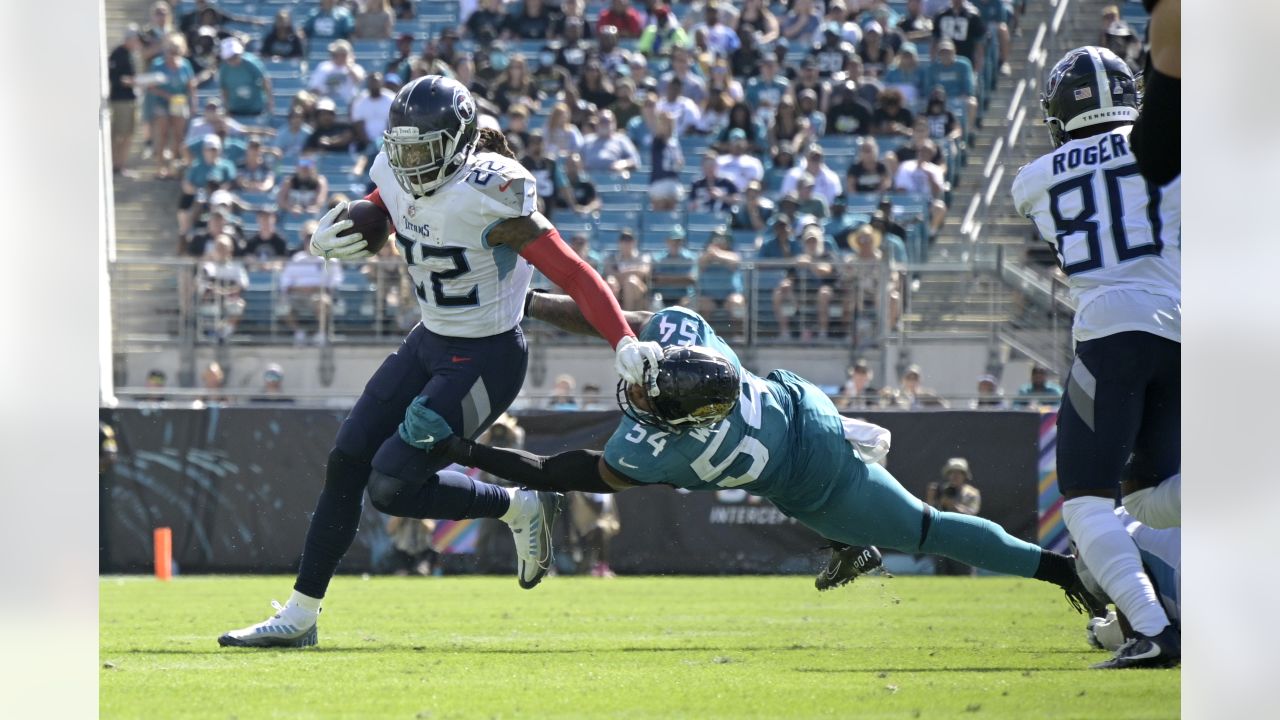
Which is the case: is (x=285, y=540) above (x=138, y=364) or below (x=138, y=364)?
below

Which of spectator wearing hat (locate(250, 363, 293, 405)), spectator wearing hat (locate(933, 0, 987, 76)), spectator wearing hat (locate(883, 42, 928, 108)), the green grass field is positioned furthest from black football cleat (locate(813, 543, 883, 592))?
spectator wearing hat (locate(933, 0, 987, 76))

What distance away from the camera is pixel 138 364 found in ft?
37.7

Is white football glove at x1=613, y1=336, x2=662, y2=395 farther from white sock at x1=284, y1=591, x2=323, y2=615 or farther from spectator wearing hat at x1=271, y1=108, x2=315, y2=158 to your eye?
spectator wearing hat at x1=271, y1=108, x2=315, y2=158

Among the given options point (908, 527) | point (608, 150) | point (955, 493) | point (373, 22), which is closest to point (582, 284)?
point (908, 527)

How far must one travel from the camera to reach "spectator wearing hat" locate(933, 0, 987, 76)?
1378 centimetres

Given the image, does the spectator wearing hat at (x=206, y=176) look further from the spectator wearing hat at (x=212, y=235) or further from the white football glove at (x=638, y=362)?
the white football glove at (x=638, y=362)

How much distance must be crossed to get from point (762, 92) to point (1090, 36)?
9.57ft

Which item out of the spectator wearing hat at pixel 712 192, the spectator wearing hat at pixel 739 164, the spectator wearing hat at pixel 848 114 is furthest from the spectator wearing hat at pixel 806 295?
the spectator wearing hat at pixel 848 114

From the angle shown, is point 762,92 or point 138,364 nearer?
point 138,364

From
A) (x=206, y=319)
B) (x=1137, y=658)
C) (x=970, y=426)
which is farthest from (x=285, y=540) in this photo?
(x=1137, y=658)

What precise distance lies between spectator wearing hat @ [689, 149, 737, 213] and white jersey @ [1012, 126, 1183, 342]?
782 centimetres
